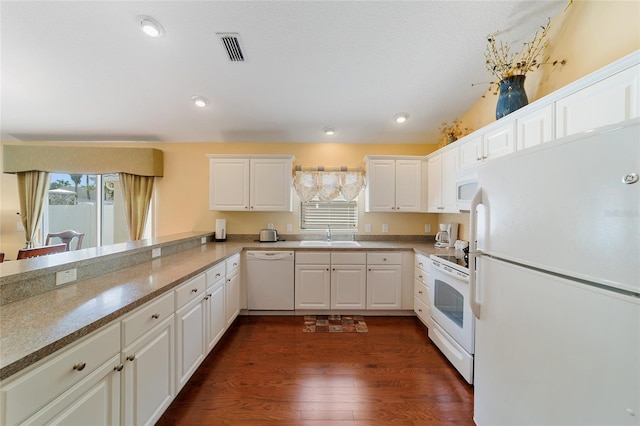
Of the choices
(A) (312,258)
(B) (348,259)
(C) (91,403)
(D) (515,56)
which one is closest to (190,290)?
(C) (91,403)

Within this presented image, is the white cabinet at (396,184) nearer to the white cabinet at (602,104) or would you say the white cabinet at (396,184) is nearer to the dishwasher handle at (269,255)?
the dishwasher handle at (269,255)

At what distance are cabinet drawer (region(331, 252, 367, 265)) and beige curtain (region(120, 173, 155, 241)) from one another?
2.96 m

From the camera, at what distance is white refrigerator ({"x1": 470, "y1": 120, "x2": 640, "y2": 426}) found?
27.0 inches

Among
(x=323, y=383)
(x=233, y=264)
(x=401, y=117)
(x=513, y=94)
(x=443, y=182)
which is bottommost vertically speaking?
(x=323, y=383)

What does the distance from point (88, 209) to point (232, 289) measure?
120 inches

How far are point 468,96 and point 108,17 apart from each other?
3.58m

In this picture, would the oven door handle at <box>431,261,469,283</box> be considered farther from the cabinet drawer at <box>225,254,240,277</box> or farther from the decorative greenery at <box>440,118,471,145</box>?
the cabinet drawer at <box>225,254,240,277</box>

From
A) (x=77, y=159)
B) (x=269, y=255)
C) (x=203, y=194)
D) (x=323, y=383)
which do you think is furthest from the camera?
(x=203, y=194)

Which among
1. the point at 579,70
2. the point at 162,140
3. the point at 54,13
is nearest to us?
the point at 579,70

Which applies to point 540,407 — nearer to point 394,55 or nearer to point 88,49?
point 394,55

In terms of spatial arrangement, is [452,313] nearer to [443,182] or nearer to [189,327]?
[443,182]

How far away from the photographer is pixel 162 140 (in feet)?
11.5

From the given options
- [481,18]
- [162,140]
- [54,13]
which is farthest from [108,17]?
[481,18]

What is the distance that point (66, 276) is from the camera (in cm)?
136
